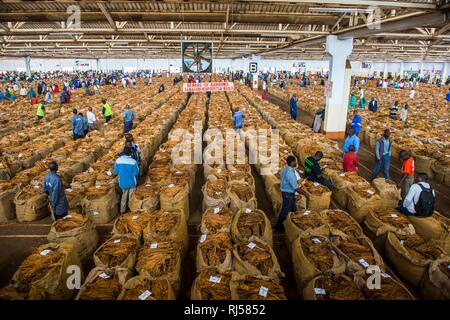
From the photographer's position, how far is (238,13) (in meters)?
9.43

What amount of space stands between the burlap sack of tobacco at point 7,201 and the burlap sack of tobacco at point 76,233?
7.90 ft

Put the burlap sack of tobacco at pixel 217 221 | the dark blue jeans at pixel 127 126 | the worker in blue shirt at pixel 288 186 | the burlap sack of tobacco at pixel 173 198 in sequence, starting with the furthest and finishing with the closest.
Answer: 1. the dark blue jeans at pixel 127 126
2. the burlap sack of tobacco at pixel 173 198
3. the worker in blue shirt at pixel 288 186
4. the burlap sack of tobacco at pixel 217 221

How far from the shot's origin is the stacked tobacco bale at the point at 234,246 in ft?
13.3

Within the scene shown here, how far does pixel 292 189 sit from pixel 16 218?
6.40 meters

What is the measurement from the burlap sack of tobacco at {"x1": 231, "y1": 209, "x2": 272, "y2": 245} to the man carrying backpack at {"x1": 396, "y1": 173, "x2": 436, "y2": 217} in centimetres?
278

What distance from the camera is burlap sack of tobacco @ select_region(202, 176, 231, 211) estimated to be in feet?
21.2

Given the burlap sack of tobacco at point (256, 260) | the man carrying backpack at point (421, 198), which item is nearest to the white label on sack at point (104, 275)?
the burlap sack of tobacco at point (256, 260)

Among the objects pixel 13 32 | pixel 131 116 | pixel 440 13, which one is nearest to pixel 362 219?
pixel 440 13

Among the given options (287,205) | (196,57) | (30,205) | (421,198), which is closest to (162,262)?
(287,205)

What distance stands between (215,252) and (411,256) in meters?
3.08

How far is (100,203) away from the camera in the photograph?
22.3 feet

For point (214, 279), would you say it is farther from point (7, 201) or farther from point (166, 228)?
point (7, 201)

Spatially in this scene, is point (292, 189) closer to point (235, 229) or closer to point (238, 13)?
point (235, 229)

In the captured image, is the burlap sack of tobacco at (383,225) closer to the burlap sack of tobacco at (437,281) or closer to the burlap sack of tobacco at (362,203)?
the burlap sack of tobacco at (362,203)
